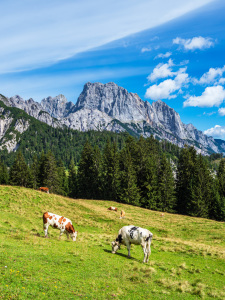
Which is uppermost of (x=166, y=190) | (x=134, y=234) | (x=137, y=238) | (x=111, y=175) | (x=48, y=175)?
(x=111, y=175)

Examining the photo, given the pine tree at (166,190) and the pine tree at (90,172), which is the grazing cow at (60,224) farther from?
the pine tree at (90,172)

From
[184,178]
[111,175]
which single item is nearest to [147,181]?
[111,175]

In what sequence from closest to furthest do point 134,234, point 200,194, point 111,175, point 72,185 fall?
1. point 134,234
2. point 200,194
3. point 111,175
4. point 72,185

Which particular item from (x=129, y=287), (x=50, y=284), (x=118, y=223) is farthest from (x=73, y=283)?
(x=118, y=223)

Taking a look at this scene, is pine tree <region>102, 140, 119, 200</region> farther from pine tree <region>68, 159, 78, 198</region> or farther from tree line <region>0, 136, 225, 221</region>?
pine tree <region>68, 159, 78, 198</region>

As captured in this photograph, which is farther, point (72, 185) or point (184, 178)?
point (72, 185)

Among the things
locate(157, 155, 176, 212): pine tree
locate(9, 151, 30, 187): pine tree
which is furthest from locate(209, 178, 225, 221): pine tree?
locate(9, 151, 30, 187): pine tree

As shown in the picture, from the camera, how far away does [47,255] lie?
14266 mm

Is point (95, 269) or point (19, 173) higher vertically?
point (19, 173)

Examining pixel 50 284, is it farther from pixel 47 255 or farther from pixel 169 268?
pixel 169 268

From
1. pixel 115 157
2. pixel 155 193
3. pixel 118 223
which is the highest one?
pixel 115 157

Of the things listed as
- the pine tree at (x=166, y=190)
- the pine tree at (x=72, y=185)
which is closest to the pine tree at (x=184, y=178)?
the pine tree at (x=166, y=190)

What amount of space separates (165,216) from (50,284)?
4009cm

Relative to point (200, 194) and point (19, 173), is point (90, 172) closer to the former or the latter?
point (19, 173)
